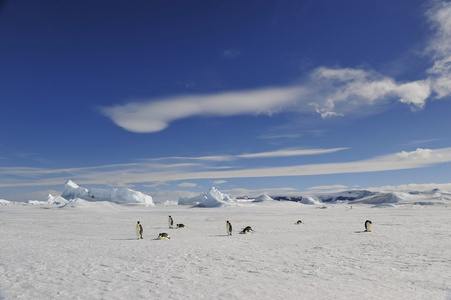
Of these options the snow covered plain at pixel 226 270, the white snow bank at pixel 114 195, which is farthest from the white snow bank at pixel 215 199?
the snow covered plain at pixel 226 270

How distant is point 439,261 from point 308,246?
503 cm

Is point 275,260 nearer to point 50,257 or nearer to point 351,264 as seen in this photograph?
point 351,264

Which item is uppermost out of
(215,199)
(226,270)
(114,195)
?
(114,195)

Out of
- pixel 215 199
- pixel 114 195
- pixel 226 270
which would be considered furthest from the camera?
pixel 114 195

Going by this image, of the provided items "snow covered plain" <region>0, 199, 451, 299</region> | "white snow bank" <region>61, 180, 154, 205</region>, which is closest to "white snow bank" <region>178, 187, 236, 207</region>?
"white snow bank" <region>61, 180, 154, 205</region>

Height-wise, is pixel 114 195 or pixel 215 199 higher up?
pixel 114 195

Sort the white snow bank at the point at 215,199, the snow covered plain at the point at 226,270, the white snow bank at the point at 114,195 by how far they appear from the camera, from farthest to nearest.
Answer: the white snow bank at the point at 114,195 < the white snow bank at the point at 215,199 < the snow covered plain at the point at 226,270

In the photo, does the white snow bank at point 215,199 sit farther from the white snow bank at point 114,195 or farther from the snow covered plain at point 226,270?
the snow covered plain at point 226,270

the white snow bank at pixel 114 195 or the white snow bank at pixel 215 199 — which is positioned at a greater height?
the white snow bank at pixel 114 195

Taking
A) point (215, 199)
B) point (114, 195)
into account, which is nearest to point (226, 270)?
point (215, 199)

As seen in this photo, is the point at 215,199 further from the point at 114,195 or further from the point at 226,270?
the point at 226,270

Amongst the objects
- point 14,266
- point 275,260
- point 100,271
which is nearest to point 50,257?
point 14,266

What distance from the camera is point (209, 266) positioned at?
10.5 m

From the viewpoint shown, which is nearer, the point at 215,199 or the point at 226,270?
the point at 226,270
